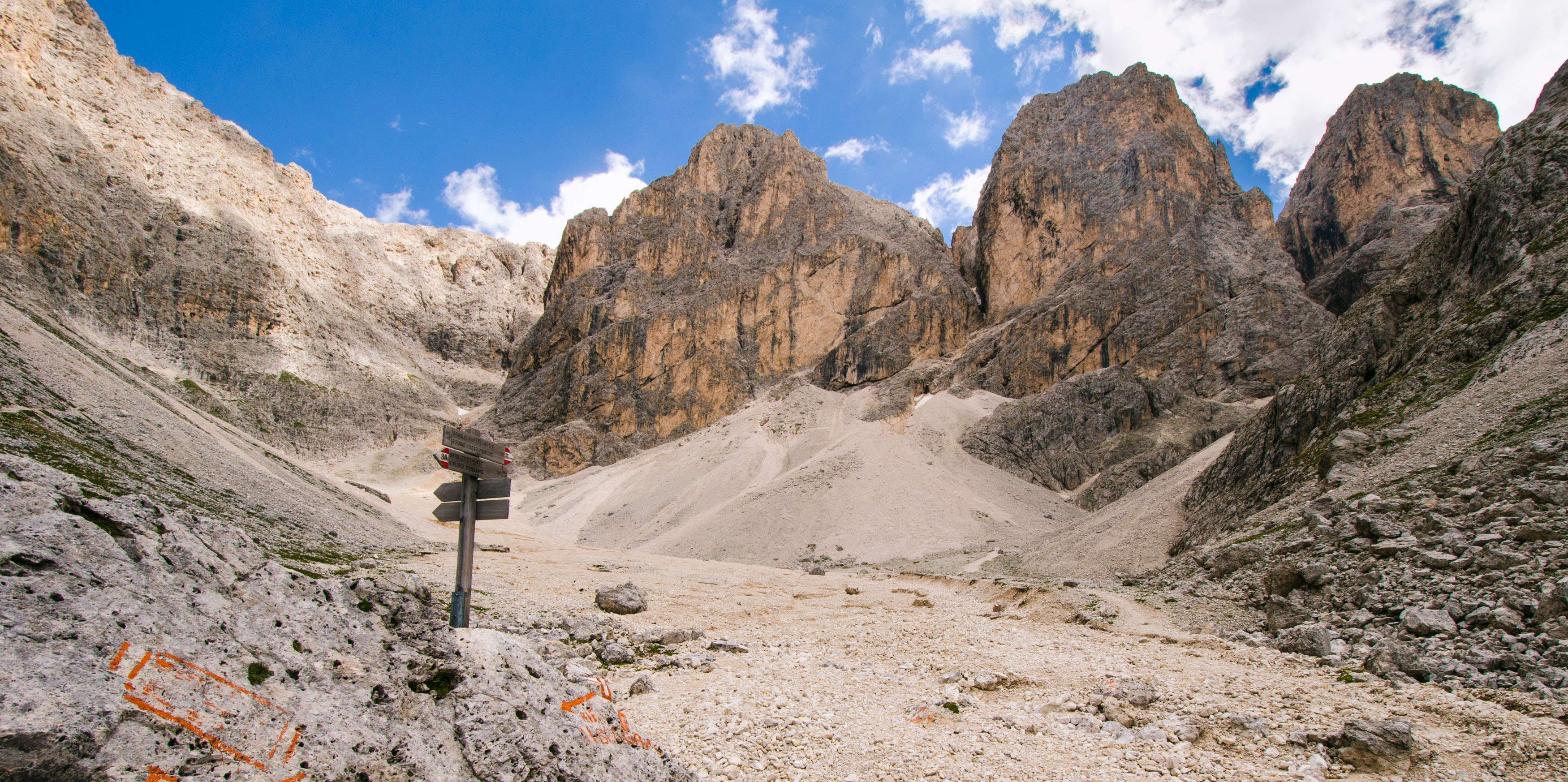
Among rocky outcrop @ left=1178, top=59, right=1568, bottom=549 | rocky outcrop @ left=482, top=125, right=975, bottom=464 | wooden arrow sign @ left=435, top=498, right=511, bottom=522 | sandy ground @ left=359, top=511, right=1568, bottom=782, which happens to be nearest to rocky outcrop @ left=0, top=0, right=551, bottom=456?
rocky outcrop @ left=482, top=125, right=975, bottom=464

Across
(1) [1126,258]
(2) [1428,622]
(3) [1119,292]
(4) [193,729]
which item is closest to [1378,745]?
(2) [1428,622]

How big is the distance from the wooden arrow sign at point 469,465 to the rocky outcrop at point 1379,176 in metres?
110

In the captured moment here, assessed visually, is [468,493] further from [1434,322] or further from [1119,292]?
[1119,292]

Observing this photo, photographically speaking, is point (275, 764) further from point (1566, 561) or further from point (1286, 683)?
point (1566, 561)

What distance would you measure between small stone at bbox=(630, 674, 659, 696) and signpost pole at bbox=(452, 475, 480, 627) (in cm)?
306

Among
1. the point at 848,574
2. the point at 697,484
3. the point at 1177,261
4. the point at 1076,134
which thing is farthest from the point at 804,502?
the point at 1076,134

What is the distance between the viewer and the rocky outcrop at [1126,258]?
76125 millimetres

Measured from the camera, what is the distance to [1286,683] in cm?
1002

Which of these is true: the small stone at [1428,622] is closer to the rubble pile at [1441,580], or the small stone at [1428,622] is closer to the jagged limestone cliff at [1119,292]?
the rubble pile at [1441,580]

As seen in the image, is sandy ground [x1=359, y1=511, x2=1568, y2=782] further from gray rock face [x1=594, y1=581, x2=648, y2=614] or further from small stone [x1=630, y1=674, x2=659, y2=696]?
gray rock face [x1=594, y1=581, x2=648, y2=614]

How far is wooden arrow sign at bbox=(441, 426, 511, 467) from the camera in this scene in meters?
6.89

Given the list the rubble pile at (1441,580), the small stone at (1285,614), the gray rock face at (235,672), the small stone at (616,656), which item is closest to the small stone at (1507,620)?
the rubble pile at (1441,580)

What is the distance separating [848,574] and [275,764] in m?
34.8

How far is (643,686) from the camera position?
9.67 meters
